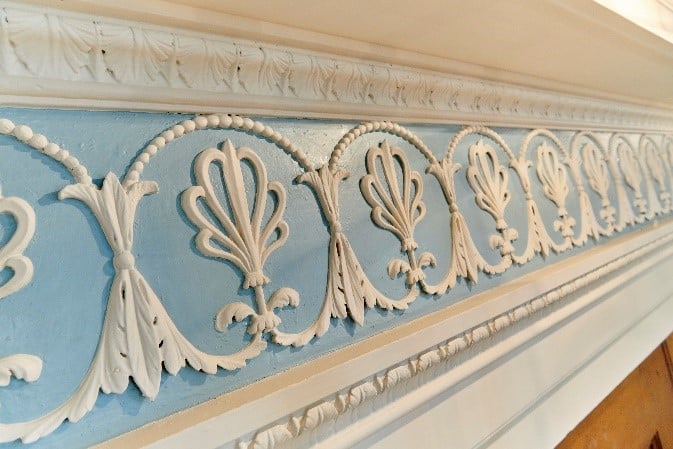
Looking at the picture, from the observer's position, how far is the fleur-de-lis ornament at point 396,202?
500 mm

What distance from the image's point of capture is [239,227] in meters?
0.39

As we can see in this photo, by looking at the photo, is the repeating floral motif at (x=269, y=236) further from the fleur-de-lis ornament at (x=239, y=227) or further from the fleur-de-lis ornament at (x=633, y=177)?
the fleur-de-lis ornament at (x=633, y=177)

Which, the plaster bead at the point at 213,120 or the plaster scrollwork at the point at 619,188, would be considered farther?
the plaster scrollwork at the point at 619,188

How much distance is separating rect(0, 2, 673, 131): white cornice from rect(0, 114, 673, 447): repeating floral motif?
0.01m

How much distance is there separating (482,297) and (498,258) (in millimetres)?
81

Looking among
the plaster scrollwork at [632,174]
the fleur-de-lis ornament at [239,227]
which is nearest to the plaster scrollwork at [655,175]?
the plaster scrollwork at [632,174]

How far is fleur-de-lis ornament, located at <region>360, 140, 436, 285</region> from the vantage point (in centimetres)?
50

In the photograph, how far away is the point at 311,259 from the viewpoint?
0.44m

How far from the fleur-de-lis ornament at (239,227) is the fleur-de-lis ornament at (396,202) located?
0.41 feet

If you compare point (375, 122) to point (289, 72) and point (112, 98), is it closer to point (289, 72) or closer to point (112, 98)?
point (289, 72)

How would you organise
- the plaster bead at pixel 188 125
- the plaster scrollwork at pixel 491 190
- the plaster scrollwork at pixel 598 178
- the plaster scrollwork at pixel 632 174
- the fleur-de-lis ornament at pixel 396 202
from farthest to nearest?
the plaster scrollwork at pixel 632 174 < the plaster scrollwork at pixel 598 178 < the plaster scrollwork at pixel 491 190 < the fleur-de-lis ornament at pixel 396 202 < the plaster bead at pixel 188 125

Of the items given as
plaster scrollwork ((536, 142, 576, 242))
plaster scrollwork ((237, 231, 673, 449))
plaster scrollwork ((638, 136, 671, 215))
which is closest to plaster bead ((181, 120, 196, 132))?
plaster scrollwork ((237, 231, 673, 449))

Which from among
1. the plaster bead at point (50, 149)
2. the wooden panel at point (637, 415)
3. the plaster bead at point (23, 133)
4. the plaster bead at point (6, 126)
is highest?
the plaster bead at point (6, 126)

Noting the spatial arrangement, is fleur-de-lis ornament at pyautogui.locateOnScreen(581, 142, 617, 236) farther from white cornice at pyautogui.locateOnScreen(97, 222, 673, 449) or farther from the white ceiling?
white cornice at pyautogui.locateOnScreen(97, 222, 673, 449)
